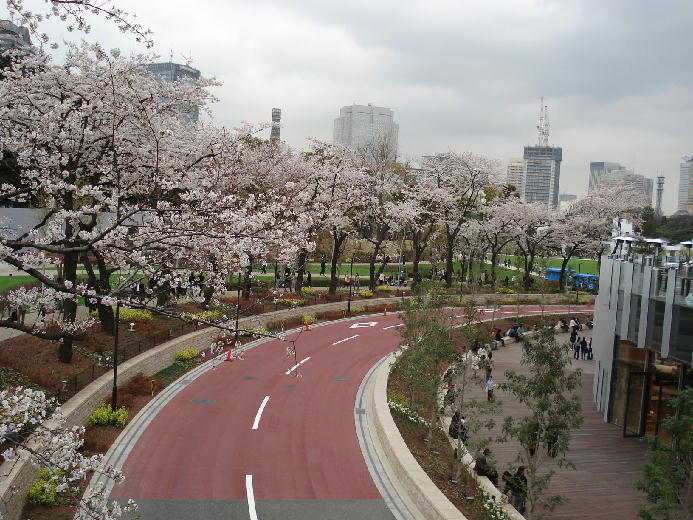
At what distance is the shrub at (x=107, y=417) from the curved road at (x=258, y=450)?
0.96m

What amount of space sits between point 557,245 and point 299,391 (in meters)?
49.1

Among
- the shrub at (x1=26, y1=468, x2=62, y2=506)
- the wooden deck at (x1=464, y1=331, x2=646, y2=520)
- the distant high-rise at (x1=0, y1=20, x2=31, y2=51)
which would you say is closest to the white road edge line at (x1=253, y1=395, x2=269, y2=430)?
the shrub at (x1=26, y1=468, x2=62, y2=506)

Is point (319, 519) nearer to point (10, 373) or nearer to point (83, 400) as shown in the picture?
point (83, 400)

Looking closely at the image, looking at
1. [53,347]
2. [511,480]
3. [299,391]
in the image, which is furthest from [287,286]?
[511,480]

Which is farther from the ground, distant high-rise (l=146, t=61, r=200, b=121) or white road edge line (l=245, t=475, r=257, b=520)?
distant high-rise (l=146, t=61, r=200, b=121)

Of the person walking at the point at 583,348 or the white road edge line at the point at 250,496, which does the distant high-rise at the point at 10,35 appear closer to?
the white road edge line at the point at 250,496

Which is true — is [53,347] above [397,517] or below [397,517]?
above

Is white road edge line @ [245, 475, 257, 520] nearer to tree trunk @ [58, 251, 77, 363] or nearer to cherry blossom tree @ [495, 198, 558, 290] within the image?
tree trunk @ [58, 251, 77, 363]

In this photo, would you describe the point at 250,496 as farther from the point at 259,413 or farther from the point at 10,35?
the point at 10,35

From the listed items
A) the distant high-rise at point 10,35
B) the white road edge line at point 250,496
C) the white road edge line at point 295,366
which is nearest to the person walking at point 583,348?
the white road edge line at point 295,366

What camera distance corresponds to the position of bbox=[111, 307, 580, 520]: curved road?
47.8 ft

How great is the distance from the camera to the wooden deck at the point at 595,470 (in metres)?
16.4

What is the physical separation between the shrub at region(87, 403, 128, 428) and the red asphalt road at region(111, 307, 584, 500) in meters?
0.89

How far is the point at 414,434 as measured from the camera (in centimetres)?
2022
